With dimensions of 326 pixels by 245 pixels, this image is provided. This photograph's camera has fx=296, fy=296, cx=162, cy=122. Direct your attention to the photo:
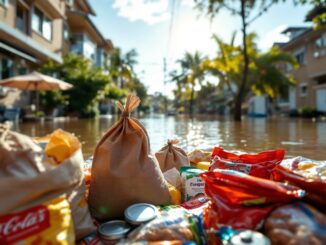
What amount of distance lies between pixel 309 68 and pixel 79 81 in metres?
17.1

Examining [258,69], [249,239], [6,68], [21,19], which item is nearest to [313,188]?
[249,239]

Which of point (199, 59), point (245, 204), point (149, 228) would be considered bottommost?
point (149, 228)

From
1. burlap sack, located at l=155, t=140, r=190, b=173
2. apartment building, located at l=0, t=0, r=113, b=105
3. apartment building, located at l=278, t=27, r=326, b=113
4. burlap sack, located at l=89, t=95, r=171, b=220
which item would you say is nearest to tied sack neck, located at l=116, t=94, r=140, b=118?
burlap sack, located at l=89, t=95, r=171, b=220

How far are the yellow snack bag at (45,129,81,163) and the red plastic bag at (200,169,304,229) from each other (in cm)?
76

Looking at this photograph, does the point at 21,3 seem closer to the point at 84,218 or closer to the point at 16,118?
the point at 16,118

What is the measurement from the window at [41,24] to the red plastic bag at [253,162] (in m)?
15.9

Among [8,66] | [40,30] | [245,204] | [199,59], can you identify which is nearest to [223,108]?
[199,59]

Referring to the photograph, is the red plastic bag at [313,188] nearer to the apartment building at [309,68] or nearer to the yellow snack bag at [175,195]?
the yellow snack bag at [175,195]

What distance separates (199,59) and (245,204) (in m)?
41.9

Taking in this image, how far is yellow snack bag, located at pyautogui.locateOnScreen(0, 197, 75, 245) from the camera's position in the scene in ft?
3.88

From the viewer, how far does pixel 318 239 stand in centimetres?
111

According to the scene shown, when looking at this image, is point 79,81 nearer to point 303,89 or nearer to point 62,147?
point 62,147

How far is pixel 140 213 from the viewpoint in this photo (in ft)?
5.11

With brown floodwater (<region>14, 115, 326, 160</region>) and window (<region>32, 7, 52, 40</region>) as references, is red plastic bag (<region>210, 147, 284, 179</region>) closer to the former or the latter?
brown floodwater (<region>14, 115, 326, 160</region>)
